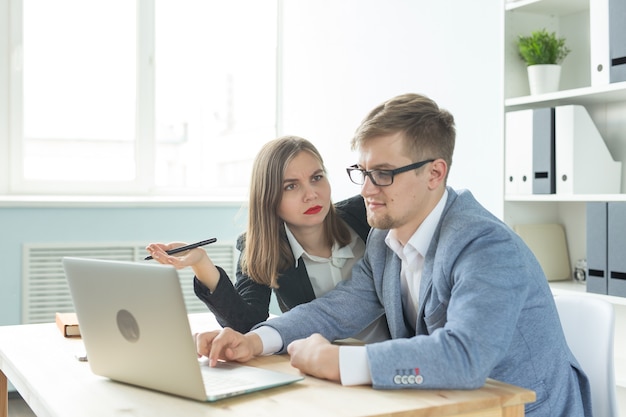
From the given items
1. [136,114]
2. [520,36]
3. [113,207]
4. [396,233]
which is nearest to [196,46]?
[136,114]

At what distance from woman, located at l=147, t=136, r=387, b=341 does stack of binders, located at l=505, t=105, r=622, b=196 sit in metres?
0.86

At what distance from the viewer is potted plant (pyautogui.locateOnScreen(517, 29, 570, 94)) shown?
2.78 m

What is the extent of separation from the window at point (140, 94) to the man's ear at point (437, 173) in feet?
9.86

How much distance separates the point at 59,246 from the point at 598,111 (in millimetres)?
2542

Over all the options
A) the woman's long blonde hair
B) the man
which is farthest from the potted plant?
the man

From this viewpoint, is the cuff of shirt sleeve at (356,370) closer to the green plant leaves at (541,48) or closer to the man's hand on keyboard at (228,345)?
the man's hand on keyboard at (228,345)

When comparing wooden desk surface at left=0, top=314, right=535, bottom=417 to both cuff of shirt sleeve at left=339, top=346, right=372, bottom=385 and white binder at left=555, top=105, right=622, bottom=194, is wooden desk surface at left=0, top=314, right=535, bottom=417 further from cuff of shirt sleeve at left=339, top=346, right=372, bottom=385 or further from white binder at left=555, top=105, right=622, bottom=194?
white binder at left=555, top=105, right=622, bottom=194

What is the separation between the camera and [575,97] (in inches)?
103

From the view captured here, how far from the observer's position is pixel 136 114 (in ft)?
14.4

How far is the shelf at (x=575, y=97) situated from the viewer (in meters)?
2.47

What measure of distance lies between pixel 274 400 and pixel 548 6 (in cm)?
203

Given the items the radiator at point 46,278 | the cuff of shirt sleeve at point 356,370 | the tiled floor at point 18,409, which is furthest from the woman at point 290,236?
the radiator at point 46,278

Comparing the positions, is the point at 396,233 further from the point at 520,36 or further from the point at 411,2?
the point at 411,2

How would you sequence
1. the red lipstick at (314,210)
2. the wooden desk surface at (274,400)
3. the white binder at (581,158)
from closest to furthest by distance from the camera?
the wooden desk surface at (274,400), the red lipstick at (314,210), the white binder at (581,158)
